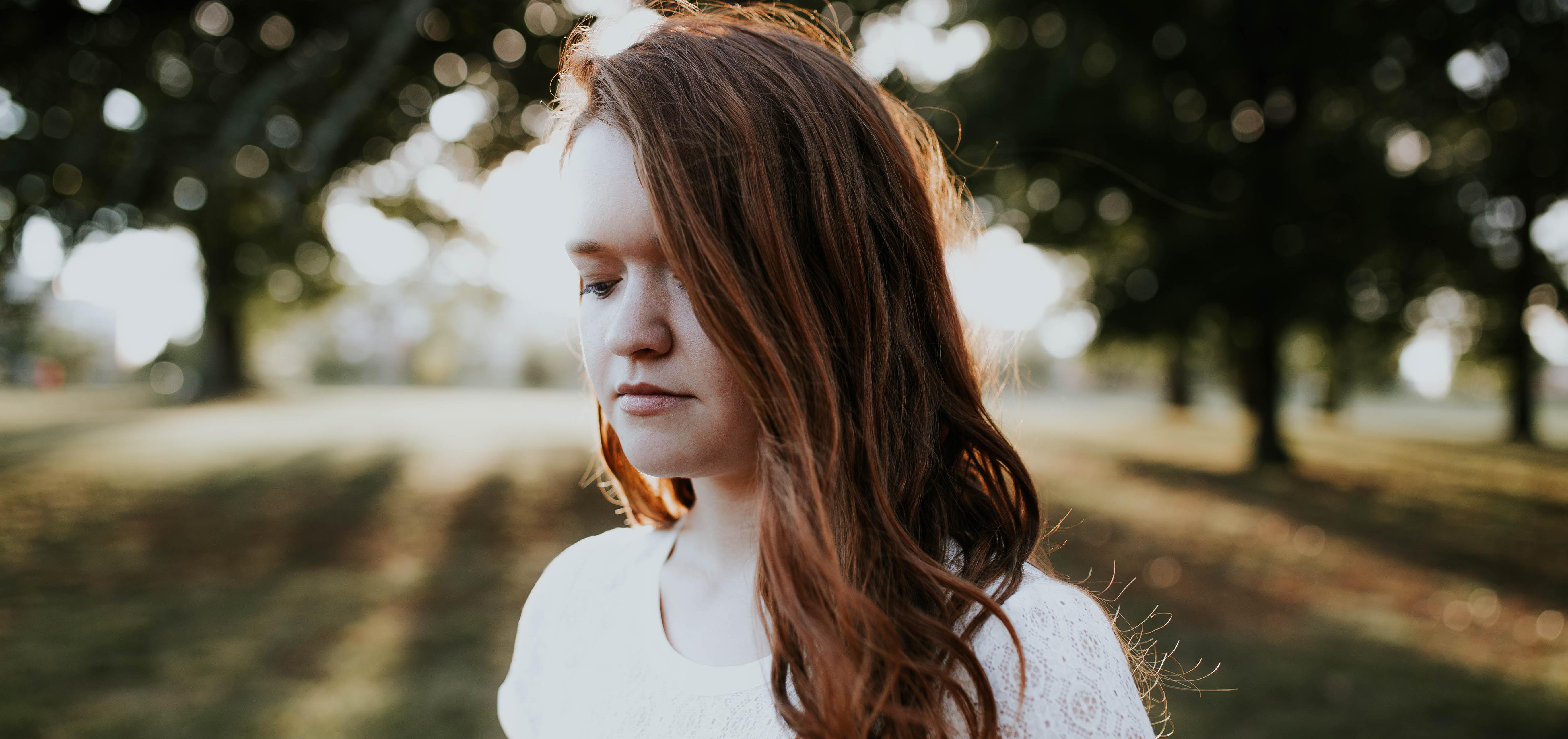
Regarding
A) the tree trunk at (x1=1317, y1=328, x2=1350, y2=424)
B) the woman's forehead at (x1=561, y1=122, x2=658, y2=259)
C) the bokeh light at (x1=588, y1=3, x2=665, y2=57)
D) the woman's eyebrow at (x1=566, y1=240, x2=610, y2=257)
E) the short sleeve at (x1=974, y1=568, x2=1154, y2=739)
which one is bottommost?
the tree trunk at (x1=1317, y1=328, x2=1350, y2=424)

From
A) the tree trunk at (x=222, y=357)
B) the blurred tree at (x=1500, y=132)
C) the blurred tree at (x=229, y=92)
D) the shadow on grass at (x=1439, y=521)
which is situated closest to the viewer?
the blurred tree at (x=229, y=92)

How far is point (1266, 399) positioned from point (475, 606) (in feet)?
42.5

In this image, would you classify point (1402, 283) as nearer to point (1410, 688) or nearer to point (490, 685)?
point (1410, 688)

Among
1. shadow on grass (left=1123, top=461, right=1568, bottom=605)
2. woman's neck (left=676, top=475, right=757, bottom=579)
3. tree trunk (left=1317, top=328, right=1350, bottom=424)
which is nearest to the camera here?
woman's neck (left=676, top=475, right=757, bottom=579)

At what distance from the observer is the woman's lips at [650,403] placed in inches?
47.8

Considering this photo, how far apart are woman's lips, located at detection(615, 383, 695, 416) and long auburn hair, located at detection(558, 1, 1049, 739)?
0.36 feet

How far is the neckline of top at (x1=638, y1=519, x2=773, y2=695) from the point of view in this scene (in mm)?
1248

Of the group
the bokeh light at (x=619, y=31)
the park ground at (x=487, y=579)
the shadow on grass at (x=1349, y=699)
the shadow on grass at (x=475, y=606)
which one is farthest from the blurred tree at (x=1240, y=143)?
the bokeh light at (x=619, y=31)

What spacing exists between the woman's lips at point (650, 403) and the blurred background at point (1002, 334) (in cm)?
67

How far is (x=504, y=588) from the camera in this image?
734 cm

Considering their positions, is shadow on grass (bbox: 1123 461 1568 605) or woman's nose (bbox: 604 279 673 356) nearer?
woman's nose (bbox: 604 279 673 356)

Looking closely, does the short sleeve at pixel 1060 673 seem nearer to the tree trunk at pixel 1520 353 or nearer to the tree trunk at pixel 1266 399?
the tree trunk at pixel 1266 399

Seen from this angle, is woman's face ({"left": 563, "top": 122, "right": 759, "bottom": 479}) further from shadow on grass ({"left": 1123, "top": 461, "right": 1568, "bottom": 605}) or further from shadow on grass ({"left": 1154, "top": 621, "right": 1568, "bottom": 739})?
shadow on grass ({"left": 1123, "top": 461, "right": 1568, "bottom": 605})

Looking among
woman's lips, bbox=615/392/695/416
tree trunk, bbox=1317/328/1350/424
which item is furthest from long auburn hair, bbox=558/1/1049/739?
tree trunk, bbox=1317/328/1350/424
